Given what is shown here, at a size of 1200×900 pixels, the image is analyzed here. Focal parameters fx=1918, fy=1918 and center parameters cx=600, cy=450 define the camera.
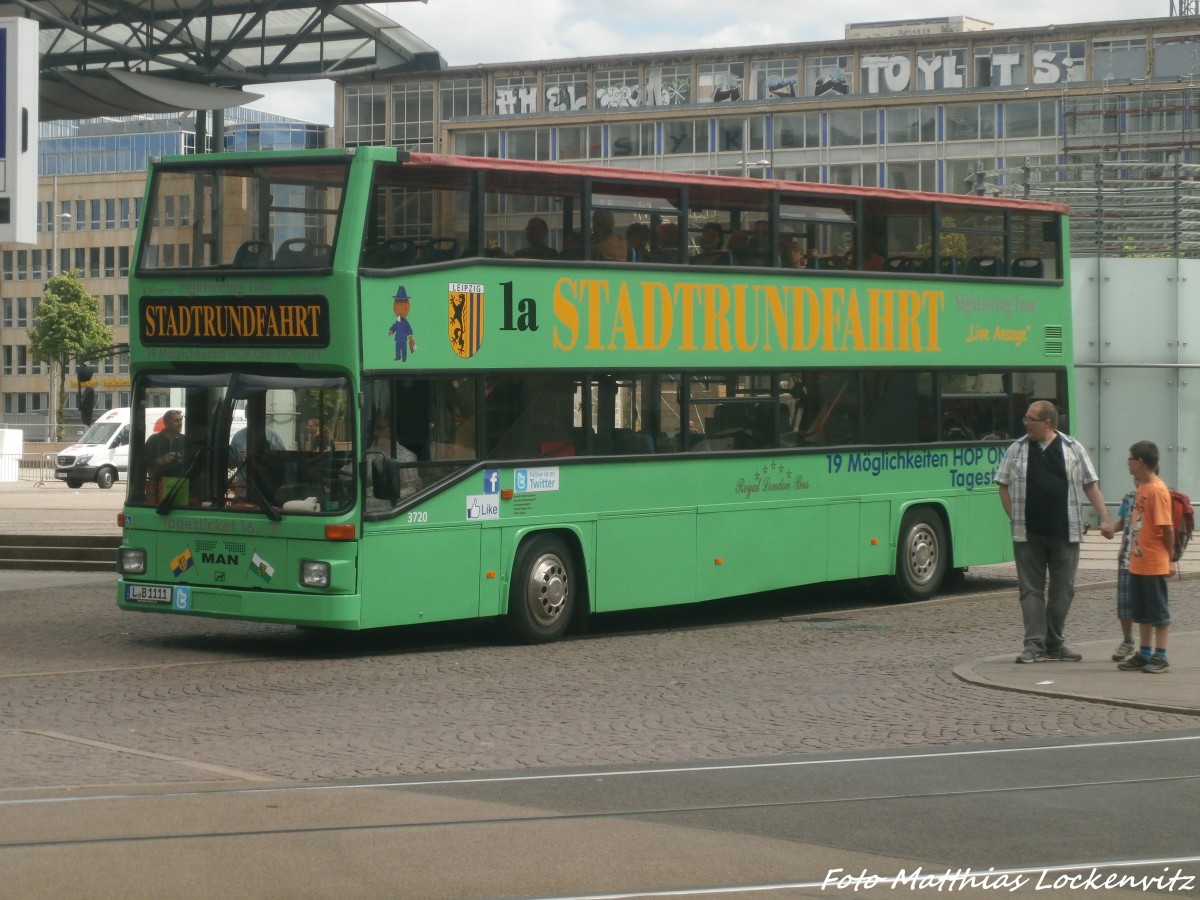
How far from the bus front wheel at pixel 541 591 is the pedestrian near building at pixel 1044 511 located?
13.3ft

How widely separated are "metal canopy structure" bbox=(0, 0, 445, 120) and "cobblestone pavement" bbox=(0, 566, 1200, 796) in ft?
50.2

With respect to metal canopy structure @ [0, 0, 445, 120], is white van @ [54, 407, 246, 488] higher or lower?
lower

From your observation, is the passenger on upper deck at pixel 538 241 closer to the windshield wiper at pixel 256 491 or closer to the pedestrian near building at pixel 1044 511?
the windshield wiper at pixel 256 491

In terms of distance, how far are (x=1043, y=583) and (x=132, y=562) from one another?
23.0 feet

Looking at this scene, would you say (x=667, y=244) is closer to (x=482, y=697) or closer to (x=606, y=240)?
(x=606, y=240)

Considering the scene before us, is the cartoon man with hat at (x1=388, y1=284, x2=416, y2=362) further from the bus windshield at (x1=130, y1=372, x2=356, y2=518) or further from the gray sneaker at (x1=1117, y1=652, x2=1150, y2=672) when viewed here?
the gray sneaker at (x1=1117, y1=652, x2=1150, y2=672)

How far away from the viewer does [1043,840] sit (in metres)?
7.50

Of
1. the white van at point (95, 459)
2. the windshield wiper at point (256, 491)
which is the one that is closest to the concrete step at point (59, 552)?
the windshield wiper at point (256, 491)

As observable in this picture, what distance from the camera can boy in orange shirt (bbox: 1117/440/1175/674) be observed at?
1288cm

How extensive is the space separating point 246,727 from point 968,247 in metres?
11.5

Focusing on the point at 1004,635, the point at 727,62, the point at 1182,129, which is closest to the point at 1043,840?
the point at 1004,635

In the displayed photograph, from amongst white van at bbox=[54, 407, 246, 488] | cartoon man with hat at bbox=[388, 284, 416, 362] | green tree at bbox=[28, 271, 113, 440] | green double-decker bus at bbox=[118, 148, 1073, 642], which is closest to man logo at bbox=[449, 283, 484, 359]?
green double-decker bus at bbox=[118, 148, 1073, 642]

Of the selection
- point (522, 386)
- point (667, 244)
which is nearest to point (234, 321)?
point (522, 386)

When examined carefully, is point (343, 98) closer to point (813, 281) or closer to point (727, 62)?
point (727, 62)
